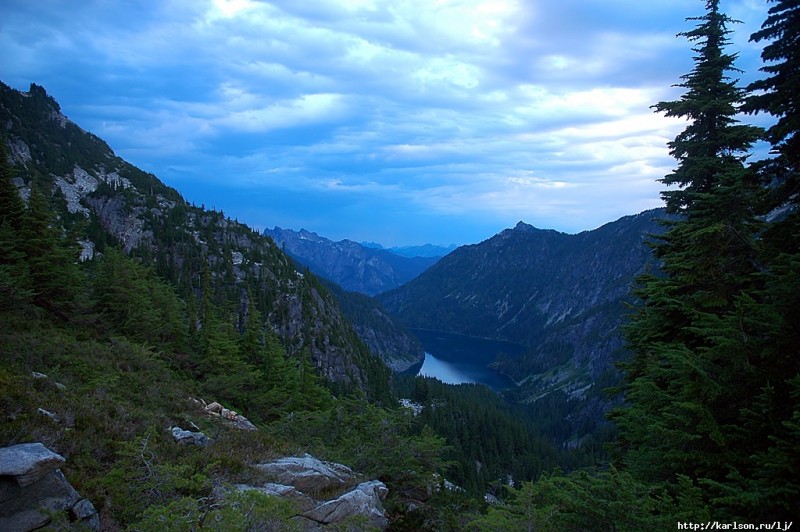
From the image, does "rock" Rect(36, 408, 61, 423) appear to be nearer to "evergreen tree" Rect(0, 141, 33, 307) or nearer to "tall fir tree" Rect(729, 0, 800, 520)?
"evergreen tree" Rect(0, 141, 33, 307)

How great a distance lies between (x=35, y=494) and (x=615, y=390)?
70.8ft

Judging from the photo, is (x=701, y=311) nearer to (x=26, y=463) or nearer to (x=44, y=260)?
(x=26, y=463)

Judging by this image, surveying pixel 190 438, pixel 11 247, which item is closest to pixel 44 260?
pixel 11 247

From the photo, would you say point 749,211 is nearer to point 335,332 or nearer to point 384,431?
point 384,431

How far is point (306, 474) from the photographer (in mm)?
13156

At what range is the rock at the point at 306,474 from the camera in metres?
12.8

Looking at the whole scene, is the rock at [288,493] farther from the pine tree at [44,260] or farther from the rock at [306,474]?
the pine tree at [44,260]

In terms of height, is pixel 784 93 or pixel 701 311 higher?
pixel 784 93

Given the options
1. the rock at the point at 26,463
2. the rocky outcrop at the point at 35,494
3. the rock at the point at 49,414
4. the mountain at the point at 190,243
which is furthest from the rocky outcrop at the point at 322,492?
the mountain at the point at 190,243

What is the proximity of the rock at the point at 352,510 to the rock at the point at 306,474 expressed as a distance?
1115 millimetres

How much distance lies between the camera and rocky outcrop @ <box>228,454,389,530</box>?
36.2 feet

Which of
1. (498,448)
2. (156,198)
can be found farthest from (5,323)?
(156,198)

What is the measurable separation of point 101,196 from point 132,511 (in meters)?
170

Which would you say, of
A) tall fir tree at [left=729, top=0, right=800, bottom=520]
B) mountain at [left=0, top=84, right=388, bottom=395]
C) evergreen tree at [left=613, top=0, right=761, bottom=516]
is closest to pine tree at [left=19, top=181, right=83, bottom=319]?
evergreen tree at [left=613, top=0, right=761, bottom=516]
